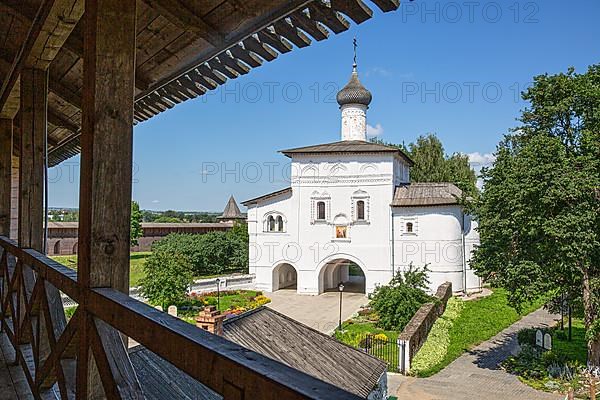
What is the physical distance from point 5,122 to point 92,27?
3.47 m

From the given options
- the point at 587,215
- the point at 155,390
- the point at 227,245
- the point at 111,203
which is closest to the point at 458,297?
the point at 587,215

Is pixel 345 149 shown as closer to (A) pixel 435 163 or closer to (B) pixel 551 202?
(B) pixel 551 202

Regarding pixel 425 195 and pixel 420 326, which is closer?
pixel 420 326

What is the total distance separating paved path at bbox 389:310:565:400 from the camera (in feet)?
35.2

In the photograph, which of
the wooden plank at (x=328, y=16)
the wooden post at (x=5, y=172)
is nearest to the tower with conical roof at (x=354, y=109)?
the wooden post at (x=5, y=172)

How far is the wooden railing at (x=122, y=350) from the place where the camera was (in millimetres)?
991

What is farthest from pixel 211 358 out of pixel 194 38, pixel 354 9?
pixel 194 38

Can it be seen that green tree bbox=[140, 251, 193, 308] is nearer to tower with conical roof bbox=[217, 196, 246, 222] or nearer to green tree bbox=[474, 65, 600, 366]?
green tree bbox=[474, 65, 600, 366]

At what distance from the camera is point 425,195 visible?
915 inches

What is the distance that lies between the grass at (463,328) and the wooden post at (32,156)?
427 inches

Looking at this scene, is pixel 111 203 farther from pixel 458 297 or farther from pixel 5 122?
pixel 458 297

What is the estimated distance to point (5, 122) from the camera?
15.4 ft

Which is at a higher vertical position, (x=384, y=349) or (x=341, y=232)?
(x=341, y=232)

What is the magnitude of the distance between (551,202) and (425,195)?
10633 millimetres
